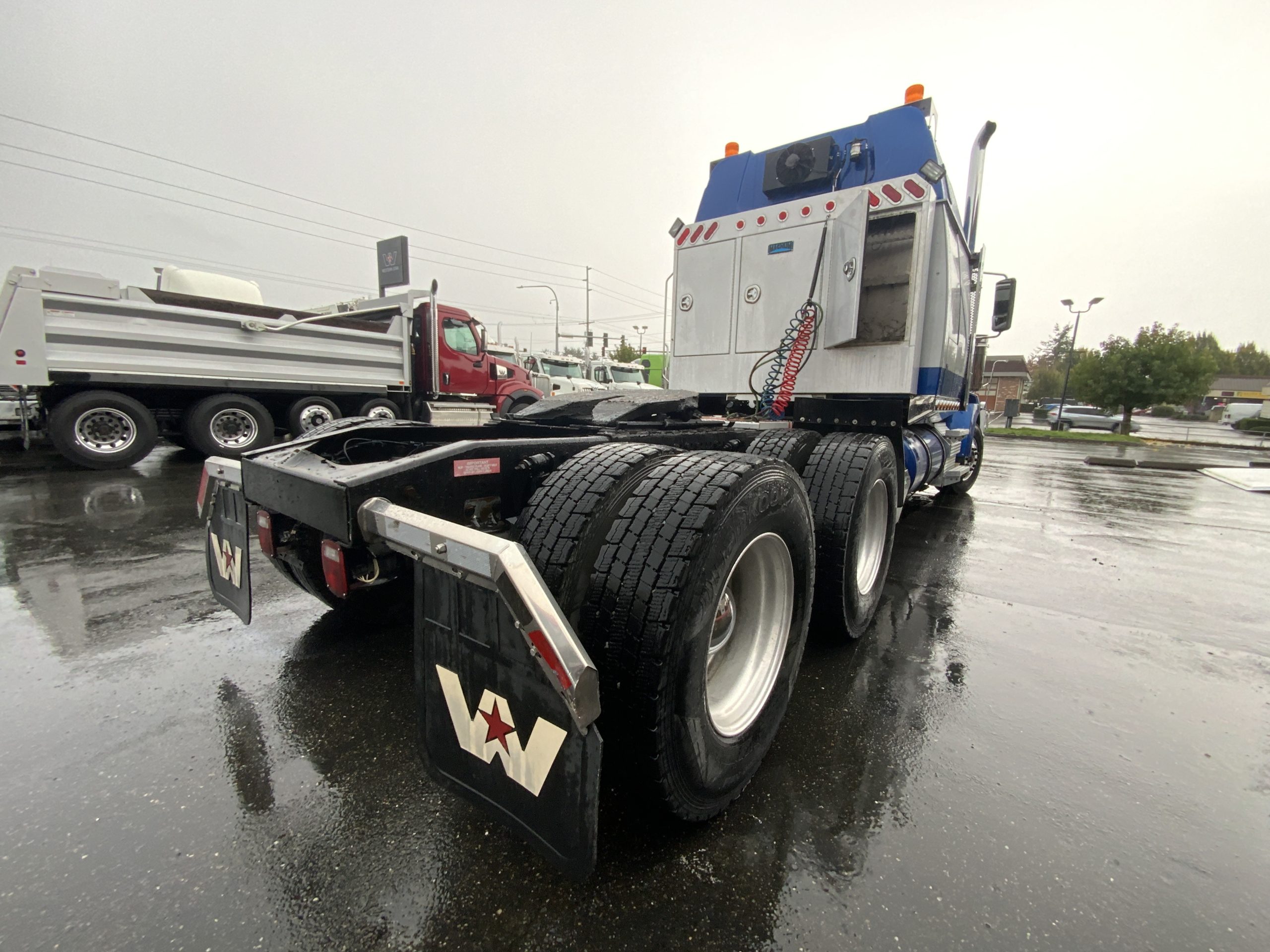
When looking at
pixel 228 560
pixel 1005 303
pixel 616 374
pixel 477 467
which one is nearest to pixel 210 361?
pixel 228 560

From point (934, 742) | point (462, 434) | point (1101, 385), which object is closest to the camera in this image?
point (934, 742)

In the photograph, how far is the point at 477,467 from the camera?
6.18 ft

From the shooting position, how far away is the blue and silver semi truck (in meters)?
1.26

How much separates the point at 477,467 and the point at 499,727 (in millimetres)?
883

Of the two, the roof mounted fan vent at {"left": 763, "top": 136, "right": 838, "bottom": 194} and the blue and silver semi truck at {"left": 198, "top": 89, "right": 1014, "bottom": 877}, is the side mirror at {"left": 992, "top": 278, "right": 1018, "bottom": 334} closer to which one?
the blue and silver semi truck at {"left": 198, "top": 89, "right": 1014, "bottom": 877}

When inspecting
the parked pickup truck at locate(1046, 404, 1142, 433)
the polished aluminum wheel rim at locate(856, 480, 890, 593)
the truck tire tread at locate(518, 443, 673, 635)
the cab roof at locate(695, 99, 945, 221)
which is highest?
the cab roof at locate(695, 99, 945, 221)

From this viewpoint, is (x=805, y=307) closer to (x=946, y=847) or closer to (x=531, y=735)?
(x=946, y=847)

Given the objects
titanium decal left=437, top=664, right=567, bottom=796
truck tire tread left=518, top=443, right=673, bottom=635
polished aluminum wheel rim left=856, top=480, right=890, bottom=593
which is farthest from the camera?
polished aluminum wheel rim left=856, top=480, right=890, bottom=593

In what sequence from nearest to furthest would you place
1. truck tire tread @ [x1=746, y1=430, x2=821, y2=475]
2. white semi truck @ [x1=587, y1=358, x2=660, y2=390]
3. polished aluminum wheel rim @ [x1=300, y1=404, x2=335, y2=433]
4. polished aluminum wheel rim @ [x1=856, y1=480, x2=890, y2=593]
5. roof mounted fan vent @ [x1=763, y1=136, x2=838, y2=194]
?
truck tire tread @ [x1=746, y1=430, x2=821, y2=475], polished aluminum wheel rim @ [x1=856, y1=480, x2=890, y2=593], roof mounted fan vent @ [x1=763, y1=136, x2=838, y2=194], polished aluminum wheel rim @ [x1=300, y1=404, x2=335, y2=433], white semi truck @ [x1=587, y1=358, x2=660, y2=390]

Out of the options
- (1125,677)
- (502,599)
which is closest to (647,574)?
(502,599)

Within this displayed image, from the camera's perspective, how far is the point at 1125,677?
2.67 m

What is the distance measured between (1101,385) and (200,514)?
31.8 meters

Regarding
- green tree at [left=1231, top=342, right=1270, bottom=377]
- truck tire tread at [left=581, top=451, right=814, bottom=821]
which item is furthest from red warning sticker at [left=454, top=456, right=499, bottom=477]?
green tree at [left=1231, top=342, right=1270, bottom=377]

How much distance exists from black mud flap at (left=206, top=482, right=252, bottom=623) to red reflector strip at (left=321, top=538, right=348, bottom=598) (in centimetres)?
52
